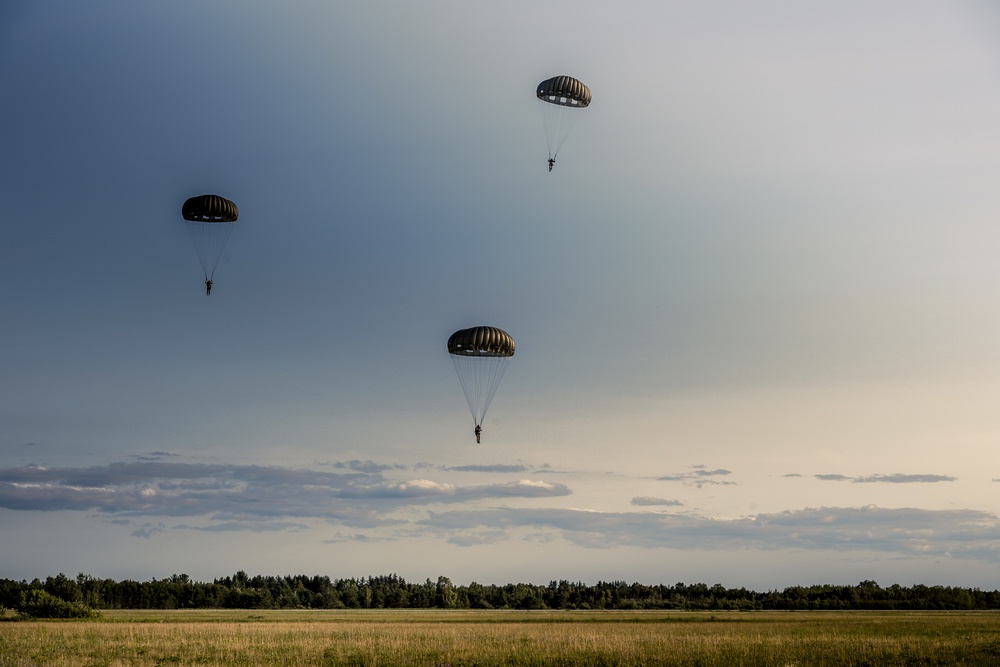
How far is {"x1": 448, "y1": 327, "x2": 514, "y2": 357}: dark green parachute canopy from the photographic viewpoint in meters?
41.8

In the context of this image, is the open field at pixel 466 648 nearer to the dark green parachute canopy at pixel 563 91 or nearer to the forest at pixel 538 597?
the dark green parachute canopy at pixel 563 91

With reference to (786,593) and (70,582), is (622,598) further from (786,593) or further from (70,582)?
(70,582)

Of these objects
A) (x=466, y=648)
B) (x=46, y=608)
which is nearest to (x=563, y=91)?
(x=466, y=648)

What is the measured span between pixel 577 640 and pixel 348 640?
11854mm

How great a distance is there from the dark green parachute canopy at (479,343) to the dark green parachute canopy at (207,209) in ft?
50.4

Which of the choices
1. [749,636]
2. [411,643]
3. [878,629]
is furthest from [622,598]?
[411,643]

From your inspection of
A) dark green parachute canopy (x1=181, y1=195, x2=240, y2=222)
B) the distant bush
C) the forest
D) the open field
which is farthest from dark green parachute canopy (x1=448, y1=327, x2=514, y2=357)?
the forest

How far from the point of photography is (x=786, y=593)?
382 ft

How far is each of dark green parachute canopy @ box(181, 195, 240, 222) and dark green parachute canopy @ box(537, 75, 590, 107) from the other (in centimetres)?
1828

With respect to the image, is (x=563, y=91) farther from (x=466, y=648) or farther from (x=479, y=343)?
(x=466, y=648)

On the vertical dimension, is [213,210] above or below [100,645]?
above

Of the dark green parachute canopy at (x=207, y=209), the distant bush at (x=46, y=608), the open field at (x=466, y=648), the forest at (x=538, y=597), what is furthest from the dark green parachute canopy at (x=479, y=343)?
the forest at (x=538, y=597)

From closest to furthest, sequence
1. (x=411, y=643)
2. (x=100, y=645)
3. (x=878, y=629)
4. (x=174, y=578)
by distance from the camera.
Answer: (x=100, y=645) → (x=411, y=643) → (x=878, y=629) → (x=174, y=578)

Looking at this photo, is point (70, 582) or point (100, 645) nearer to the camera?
point (100, 645)
